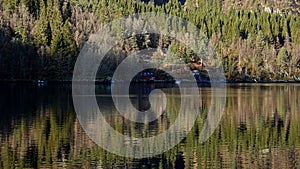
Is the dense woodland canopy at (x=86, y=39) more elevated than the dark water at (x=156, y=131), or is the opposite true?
the dense woodland canopy at (x=86, y=39)

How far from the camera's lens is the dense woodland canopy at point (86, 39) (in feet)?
449

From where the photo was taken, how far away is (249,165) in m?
31.9

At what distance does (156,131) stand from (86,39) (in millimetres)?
114408

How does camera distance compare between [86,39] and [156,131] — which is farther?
[86,39]

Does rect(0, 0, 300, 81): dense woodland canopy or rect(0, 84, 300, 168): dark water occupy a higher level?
rect(0, 0, 300, 81): dense woodland canopy

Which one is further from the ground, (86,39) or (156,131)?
(86,39)

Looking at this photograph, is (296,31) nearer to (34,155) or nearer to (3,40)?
(3,40)

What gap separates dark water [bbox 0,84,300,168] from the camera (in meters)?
32.4

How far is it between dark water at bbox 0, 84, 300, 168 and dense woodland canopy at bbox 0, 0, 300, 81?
7209 centimetres

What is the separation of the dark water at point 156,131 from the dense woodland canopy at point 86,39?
7209 cm

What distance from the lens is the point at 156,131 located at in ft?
152

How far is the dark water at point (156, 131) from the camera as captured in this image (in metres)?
32.4

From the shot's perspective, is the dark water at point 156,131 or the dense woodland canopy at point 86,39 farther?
the dense woodland canopy at point 86,39

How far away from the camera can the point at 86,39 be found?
519ft
